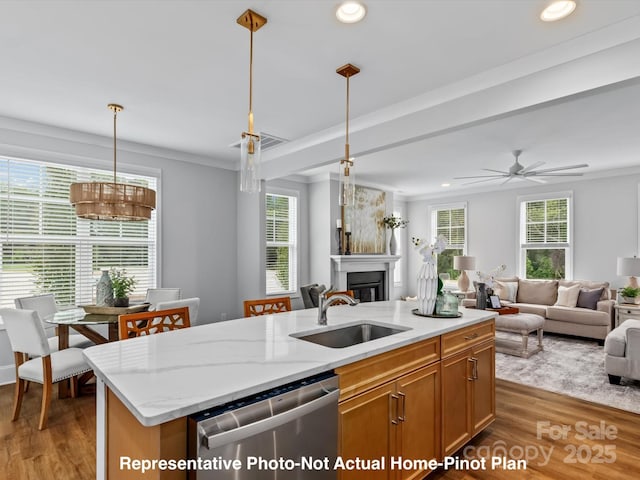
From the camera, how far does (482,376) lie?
8.43ft

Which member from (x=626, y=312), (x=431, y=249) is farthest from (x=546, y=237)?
(x=431, y=249)

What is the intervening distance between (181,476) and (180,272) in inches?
161

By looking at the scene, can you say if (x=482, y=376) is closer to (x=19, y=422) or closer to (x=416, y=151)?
(x=416, y=151)

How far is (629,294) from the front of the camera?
540cm

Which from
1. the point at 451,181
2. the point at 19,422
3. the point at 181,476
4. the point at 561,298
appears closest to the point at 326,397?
the point at 181,476

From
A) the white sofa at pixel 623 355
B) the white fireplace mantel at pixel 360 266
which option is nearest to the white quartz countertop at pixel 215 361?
the white sofa at pixel 623 355

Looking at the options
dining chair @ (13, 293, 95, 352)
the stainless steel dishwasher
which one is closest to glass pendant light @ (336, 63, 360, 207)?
the stainless steel dishwasher

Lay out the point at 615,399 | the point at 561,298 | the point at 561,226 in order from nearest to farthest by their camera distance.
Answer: the point at 615,399 → the point at 561,298 → the point at 561,226

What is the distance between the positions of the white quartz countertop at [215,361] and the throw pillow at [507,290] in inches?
189

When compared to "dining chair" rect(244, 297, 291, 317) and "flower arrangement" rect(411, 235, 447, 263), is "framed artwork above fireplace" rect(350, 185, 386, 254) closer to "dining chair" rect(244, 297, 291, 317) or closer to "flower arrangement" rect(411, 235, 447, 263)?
"dining chair" rect(244, 297, 291, 317)

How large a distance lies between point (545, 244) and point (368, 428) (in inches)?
253

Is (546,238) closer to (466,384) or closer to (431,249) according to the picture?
(431,249)

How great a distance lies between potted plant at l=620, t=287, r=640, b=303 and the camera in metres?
5.37

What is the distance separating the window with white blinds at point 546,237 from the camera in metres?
6.60
